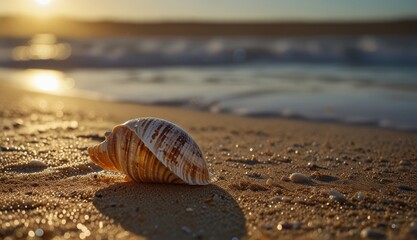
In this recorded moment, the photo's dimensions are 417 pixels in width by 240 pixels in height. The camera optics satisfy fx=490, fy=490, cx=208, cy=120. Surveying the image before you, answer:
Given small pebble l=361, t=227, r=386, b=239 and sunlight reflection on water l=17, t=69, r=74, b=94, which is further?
sunlight reflection on water l=17, t=69, r=74, b=94

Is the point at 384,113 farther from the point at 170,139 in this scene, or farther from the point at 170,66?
the point at 170,66

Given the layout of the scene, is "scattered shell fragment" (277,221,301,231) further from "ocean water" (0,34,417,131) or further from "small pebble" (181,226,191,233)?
"ocean water" (0,34,417,131)

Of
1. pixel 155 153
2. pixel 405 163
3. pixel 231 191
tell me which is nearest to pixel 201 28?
pixel 405 163

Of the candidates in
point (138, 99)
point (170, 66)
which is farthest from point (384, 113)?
point (170, 66)

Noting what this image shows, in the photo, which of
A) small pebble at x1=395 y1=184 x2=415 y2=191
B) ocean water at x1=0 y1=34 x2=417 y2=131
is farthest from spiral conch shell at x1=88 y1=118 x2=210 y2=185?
A: ocean water at x1=0 y1=34 x2=417 y2=131

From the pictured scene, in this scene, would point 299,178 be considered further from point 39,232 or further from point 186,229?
point 39,232

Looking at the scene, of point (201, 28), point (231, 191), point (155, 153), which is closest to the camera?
point (155, 153)

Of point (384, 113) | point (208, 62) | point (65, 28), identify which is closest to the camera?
point (384, 113)
